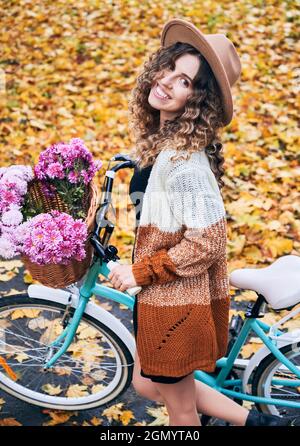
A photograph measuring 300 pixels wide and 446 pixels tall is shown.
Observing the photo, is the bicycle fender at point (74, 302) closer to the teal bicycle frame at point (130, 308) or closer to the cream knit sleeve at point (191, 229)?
→ the teal bicycle frame at point (130, 308)

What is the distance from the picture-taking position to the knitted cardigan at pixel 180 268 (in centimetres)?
191

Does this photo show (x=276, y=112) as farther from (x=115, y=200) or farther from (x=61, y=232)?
(x=61, y=232)

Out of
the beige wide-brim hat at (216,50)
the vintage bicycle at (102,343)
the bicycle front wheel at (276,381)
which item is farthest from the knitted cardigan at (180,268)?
the bicycle front wheel at (276,381)

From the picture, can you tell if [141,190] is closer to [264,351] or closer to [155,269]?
[155,269]

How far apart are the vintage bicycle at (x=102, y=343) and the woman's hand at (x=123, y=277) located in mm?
36

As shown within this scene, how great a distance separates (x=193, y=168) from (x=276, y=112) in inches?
141

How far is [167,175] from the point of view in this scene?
1915mm

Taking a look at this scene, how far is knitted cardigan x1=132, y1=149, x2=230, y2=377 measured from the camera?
1.91 metres

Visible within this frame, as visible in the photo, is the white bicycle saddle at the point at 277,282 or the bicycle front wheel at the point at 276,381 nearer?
the white bicycle saddle at the point at 277,282

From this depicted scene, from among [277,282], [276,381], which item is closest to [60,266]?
[277,282]

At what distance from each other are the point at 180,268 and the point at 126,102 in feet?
12.7

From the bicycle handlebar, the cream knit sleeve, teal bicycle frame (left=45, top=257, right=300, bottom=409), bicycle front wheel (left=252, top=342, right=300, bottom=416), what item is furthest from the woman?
bicycle front wheel (left=252, top=342, right=300, bottom=416)

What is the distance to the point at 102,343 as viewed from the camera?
298 cm
